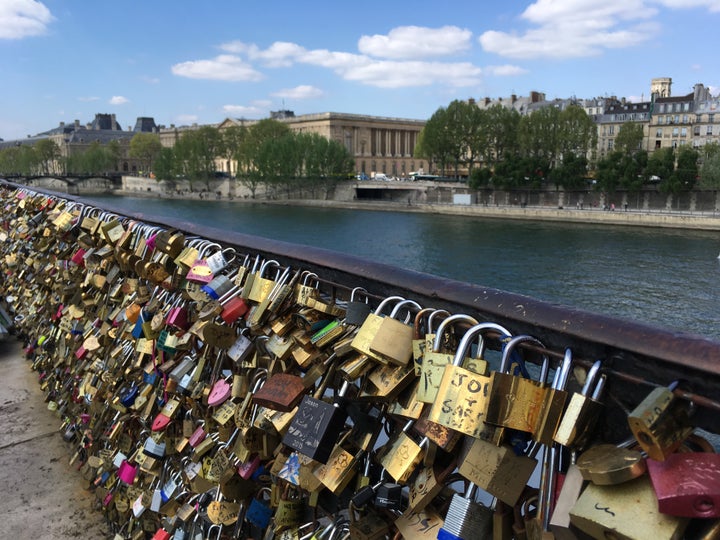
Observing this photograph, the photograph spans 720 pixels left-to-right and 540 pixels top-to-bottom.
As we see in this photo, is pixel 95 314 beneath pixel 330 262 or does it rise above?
beneath

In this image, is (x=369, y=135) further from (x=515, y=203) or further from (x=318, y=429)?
(x=318, y=429)

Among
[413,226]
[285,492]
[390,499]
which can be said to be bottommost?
[413,226]

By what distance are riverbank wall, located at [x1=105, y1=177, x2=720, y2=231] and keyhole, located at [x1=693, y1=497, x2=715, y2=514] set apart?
31187mm

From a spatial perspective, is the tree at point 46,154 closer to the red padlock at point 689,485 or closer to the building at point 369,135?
the building at point 369,135

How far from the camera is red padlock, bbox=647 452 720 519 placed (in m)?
0.63

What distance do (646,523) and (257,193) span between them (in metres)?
54.4

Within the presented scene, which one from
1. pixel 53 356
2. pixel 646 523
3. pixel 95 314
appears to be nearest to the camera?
pixel 646 523

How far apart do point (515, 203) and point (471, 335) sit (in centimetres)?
4002

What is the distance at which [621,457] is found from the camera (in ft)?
2.35

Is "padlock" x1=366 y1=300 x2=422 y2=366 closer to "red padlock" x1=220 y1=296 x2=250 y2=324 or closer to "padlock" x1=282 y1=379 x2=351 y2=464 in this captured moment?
"padlock" x1=282 y1=379 x2=351 y2=464

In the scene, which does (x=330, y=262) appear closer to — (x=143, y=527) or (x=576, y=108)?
(x=143, y=527)

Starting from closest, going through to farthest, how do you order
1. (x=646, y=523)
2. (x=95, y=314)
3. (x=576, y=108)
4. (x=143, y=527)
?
1. (x=646, y=523)
2. (x=143, y=527)
3. (x=95, y=314)
4. (x=576, y=108)

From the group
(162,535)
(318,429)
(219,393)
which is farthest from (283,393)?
(162,535)

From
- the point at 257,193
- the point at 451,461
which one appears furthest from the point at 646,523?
the point at 257,193
